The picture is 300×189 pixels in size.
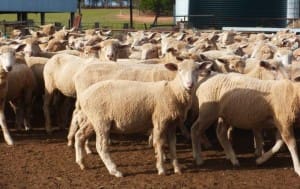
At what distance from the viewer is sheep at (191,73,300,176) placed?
7.43 m

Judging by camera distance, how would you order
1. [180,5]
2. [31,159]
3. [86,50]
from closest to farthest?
[31,159], [86,50], [180,5]

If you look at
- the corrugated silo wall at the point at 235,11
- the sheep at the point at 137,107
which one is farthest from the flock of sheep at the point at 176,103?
the corrugated silo wall at the point at 235,11

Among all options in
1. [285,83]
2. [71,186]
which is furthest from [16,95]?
[285,83]

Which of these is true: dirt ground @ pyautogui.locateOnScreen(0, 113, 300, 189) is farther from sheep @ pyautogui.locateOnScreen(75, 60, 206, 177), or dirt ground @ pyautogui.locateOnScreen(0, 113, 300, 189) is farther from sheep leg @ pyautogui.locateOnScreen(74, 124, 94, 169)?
sheep @ pyautogui.locateOnScreen(75, 60, 206, 177)

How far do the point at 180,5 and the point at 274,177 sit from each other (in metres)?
39.9

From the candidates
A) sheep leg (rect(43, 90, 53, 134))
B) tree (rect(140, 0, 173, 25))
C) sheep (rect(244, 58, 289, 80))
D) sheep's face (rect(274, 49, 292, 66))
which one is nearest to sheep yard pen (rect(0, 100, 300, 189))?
sheep leg (rect(43, 90, 53, 134))

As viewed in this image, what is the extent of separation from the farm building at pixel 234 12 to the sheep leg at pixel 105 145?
3448cm

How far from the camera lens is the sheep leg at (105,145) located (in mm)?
7182

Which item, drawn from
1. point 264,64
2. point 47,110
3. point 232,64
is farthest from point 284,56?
point 47,110

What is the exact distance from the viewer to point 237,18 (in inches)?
1682

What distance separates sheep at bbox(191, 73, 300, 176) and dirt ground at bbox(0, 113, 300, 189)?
0.33 m

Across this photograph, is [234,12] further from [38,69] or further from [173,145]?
[173,145]

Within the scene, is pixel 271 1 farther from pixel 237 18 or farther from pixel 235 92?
pixel 235 92

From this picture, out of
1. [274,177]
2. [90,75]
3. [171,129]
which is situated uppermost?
[90,75]
